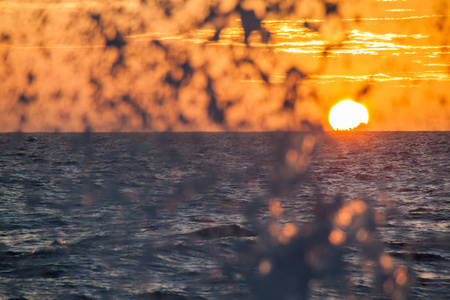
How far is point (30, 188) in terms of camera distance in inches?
1203

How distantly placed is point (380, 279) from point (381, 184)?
2271 cm

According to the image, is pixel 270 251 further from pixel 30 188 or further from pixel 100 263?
pixel 30 188

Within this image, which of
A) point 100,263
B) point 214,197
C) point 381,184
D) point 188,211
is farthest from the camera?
point 381,184

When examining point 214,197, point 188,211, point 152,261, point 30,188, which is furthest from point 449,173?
point 152,261

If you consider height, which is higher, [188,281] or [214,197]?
[214,197]

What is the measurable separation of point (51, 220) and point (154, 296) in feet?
33.3

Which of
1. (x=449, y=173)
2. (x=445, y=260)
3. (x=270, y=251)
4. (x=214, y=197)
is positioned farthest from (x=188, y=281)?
(x=449, y=173)

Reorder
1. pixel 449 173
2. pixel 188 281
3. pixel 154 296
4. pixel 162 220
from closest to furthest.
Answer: pixel 154 296 → pixel 188 281 → pixel 162 220 → pixel 449 173

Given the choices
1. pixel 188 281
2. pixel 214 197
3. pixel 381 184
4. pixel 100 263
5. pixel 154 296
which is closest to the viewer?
pixel 154 296

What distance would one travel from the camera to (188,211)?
71.4 feet

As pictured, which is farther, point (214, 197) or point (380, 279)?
point (214, 197)

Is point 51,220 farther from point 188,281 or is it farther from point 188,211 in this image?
point 188,281

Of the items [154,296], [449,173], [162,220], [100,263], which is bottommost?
[154,296]

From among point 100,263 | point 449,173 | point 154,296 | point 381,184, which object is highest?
point 449,173
